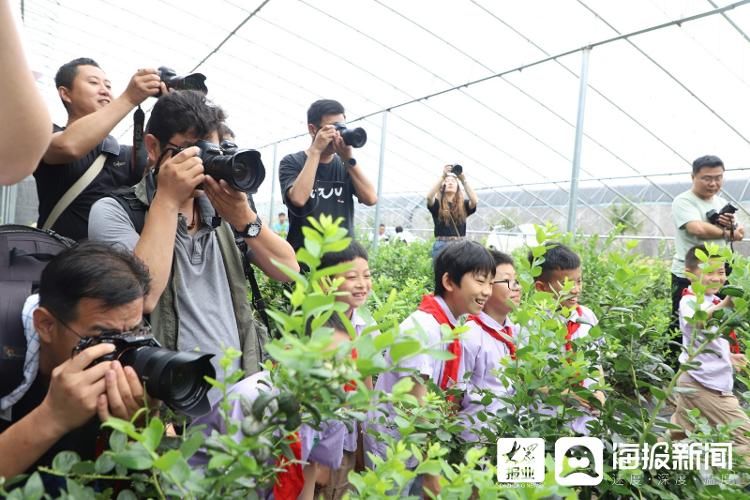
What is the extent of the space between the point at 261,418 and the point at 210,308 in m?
0.96

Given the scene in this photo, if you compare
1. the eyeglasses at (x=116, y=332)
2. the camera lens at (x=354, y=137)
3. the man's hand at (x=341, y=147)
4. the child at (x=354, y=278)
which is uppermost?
the camera lens at (x=354, y=137)

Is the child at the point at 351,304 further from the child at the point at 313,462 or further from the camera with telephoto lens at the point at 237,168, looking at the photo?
the camera with telephoto lens at the point at 237,168

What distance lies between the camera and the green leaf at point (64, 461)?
100cm

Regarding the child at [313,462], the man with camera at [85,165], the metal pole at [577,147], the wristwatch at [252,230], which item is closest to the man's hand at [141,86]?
the man with camera at [85,165]

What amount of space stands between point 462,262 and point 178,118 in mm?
1232

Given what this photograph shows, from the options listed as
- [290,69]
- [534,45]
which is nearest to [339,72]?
[290,69]

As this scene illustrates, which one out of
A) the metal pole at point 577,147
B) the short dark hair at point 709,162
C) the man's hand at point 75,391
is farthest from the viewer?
the metal pole at point 577,147

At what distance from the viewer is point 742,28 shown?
235 inches

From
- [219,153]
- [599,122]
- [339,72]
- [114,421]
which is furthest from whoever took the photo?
[339,72]

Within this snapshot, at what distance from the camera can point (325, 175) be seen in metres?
3.61

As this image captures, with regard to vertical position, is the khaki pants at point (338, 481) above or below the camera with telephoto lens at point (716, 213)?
below

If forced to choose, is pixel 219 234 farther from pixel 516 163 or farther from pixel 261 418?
pixel 516 163

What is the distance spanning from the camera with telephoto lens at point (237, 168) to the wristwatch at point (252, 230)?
0.14 m

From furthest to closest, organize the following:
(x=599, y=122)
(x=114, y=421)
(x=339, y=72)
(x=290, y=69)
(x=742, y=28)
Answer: (x=290, y=69) < (x=339, y=72) < (x=599, y=122) < (x=742, y=28) < (x=114, y=421)
